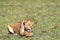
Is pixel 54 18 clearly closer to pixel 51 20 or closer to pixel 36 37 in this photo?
pixel 51 20

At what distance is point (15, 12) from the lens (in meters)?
11.0

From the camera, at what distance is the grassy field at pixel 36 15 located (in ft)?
23.3

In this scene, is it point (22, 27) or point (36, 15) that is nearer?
point (22, 27)

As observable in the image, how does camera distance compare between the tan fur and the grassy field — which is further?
the grassy field

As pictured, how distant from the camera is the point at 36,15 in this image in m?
10.2

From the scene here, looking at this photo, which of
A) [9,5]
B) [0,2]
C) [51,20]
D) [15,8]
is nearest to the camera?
[51,20]

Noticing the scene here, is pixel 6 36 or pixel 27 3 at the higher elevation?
pixel 27 3

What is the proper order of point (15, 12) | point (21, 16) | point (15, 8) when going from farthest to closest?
point (15, 8) → point (15, 12) → point (21, 16)

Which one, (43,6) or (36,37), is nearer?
(36,37)

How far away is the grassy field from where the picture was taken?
23.3 ft

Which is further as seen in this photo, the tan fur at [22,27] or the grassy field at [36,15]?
the grassy field at [36,15]

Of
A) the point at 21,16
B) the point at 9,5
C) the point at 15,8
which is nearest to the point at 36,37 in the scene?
the point at 21,16

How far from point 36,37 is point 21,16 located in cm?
328

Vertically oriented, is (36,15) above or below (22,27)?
above
